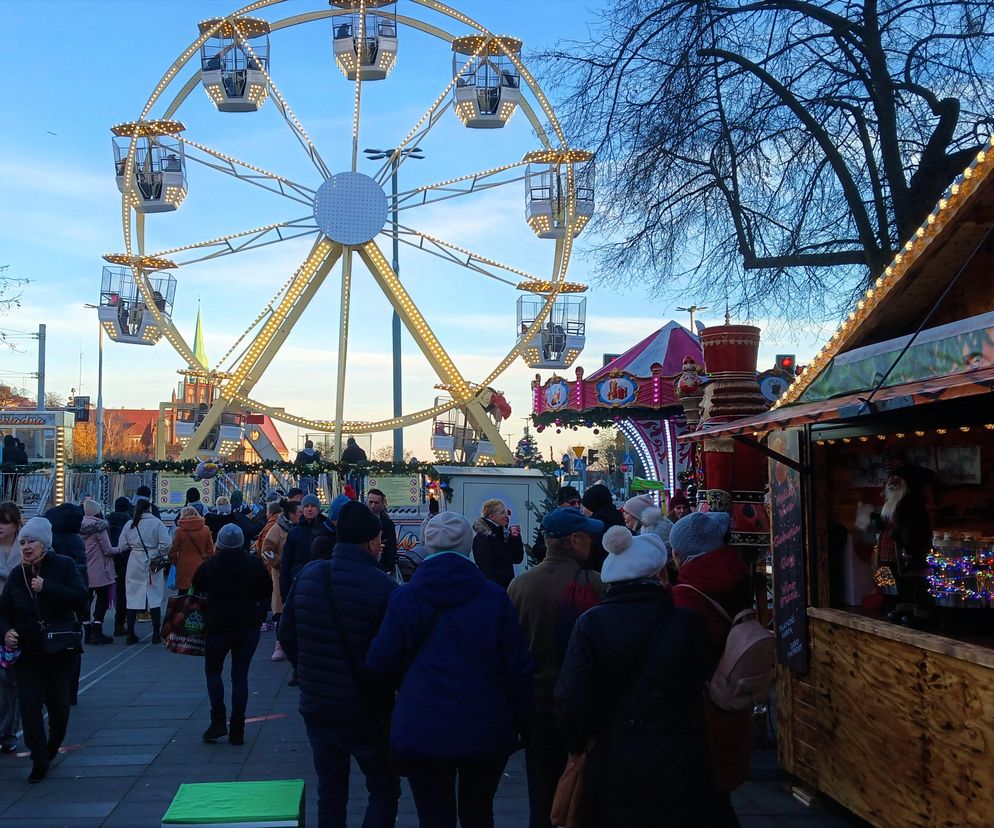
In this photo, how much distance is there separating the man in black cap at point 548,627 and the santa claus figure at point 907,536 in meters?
1.79

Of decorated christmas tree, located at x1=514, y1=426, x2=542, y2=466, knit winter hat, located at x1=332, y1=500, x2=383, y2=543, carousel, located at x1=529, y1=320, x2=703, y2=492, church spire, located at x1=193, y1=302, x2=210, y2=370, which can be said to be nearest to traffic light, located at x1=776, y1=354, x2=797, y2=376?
carousel, located at x1=529, y1=320, x2=703, y2=492

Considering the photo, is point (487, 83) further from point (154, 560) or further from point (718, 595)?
point (718, 595)

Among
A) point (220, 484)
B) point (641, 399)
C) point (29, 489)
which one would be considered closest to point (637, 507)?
point (220, 484)

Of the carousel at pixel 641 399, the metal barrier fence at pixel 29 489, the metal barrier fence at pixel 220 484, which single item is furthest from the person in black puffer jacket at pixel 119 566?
the carousel at pixel 641 399

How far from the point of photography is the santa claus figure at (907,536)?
5.60 meters

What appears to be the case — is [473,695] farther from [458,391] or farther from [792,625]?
[458,391]

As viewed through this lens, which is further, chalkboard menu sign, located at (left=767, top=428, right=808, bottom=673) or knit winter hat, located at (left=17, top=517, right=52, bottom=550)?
knit winter hat, located at (left=17, top=517, right=52, bottom=550)

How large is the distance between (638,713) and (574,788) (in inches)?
16.2

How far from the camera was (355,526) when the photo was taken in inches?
189

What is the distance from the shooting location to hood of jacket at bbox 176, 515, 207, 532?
11.5m

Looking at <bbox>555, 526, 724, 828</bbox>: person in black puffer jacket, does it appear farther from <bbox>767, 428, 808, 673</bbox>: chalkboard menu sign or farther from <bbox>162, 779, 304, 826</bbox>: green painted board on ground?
<bbox>767, 428, 808, 673</bbox>: chalkboard menu sign

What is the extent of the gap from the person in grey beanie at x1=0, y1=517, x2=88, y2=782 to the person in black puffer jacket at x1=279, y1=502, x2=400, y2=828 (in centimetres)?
248

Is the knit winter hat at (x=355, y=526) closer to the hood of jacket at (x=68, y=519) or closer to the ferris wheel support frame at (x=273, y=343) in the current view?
the hood of jacket at (x=68, y=519)

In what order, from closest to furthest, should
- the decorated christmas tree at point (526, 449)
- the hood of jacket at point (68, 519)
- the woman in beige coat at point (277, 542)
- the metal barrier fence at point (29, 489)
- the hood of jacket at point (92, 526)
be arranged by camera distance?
the hood of jacket at point (68, 519), the woman in beige coat at point (277, 542), the hood of jacket at point (92, 526), the metal barrier fence at point (29, 489), the decorated christmas tree at point (526, 449)
